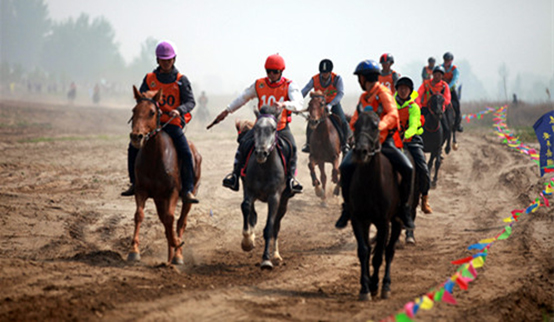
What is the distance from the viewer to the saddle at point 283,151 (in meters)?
9.77

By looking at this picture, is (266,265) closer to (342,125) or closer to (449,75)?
(342,125)

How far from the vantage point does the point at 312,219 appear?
14062 mm

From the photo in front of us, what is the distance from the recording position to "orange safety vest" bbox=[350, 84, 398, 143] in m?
7.96

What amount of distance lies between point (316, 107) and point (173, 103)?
555 cm

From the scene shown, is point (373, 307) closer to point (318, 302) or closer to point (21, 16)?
point (318, 302)

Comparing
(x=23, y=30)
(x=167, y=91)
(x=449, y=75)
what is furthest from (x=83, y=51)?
(x=167, y=91)

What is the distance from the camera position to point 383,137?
8.18m

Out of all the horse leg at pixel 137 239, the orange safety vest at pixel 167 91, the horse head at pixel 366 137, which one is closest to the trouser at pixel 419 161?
the horse head at pixel 366 137

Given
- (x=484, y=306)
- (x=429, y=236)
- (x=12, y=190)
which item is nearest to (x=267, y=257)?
(x=484, y=306)

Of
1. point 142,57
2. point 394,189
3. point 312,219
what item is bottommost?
point 312,219

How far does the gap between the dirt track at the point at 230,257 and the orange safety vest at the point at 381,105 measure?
2152 millimetres

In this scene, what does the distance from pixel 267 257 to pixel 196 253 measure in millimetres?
2054

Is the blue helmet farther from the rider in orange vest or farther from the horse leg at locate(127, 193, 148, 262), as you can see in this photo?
the rider in orange vest

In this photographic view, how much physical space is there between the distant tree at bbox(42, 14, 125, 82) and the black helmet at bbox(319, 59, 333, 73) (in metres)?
118
